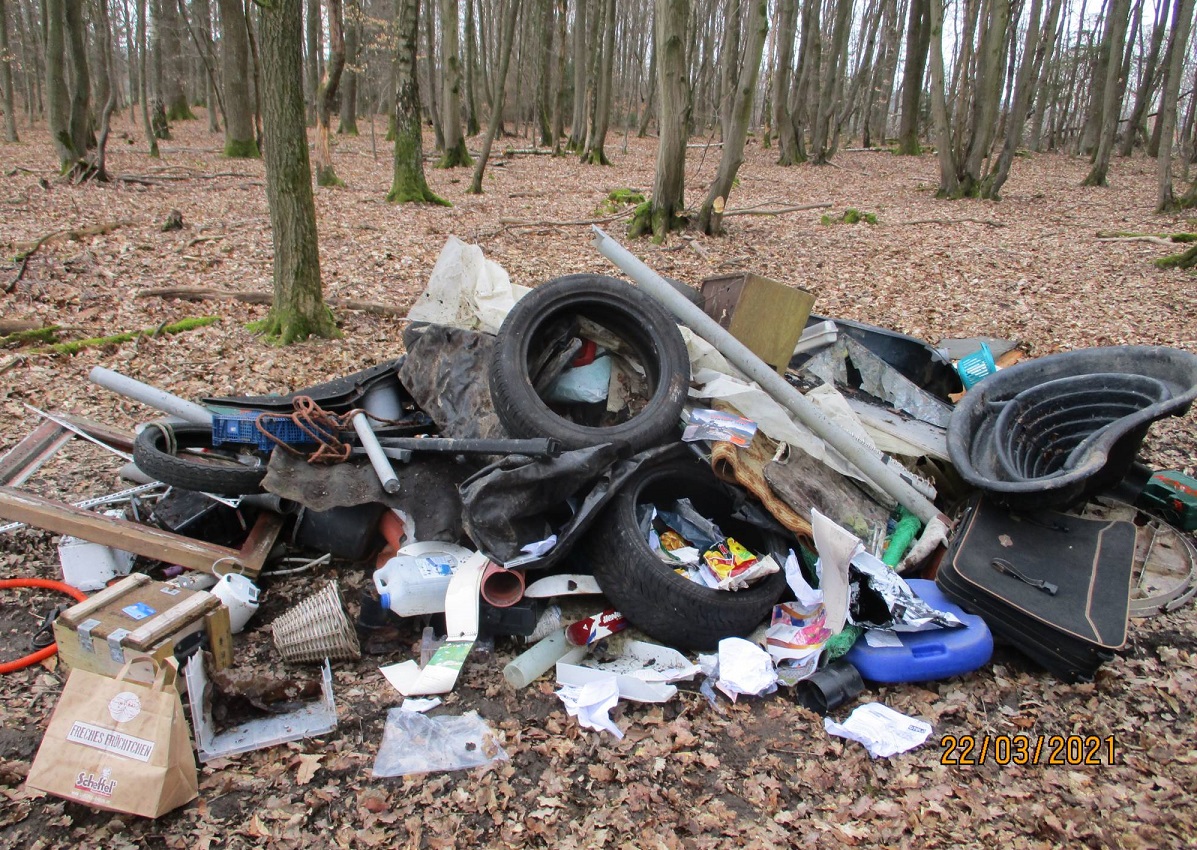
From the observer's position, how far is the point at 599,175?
677 inches

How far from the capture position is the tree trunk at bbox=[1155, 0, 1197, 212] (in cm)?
1062

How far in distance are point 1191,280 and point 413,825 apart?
9.45 metres

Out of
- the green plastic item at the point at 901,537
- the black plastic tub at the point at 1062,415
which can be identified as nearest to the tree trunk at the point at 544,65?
the black plastic tub at the point at 1062,415

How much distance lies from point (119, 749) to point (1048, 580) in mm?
3629

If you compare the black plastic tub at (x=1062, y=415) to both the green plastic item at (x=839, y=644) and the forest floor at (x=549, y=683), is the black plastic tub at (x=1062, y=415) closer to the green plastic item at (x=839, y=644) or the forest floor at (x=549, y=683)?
the forest floor at (x=549, y=683)

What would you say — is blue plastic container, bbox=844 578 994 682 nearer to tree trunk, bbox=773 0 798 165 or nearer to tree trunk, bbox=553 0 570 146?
tree trunk, bbox=773 0 798 165

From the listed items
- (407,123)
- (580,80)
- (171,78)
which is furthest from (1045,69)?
(171,78)

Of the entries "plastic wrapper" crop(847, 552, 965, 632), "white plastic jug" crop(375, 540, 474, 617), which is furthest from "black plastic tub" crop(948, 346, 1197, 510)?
"white plastic jug" crop(375, 540, 474, 617)

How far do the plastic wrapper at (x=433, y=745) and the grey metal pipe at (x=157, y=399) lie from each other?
83.5 inches

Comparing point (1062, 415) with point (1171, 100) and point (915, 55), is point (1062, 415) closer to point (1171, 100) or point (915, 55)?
point (1171, 100)

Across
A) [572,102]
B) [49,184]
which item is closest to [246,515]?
[49,184]

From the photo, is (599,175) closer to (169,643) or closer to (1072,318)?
(1072,318)

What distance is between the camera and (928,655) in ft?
9.99

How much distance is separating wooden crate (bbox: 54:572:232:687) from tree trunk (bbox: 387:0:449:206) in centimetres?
982
